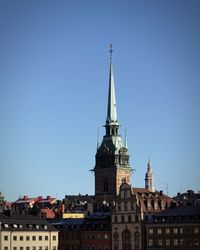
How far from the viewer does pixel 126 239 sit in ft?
533

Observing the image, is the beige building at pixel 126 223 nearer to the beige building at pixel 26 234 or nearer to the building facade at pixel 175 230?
the building facade at pixel 175 230

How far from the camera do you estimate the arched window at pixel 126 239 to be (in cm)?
16175

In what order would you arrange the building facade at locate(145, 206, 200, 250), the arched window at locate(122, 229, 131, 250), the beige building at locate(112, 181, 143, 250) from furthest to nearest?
the arched window at locate(122, 229, 131, 250)
the beige building at locate(112, 181, 143, 250)
the building facade at locate(145, 206, 200, 250)

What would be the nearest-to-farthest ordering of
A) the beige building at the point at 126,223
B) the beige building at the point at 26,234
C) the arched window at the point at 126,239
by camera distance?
1. the beige building at the point at 26,234
2. the beige building at the point at 126,223
3. the arched window at the point at 126,239

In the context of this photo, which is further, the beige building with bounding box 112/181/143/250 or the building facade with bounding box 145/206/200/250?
the beige building with bounding box 112/181/143/250

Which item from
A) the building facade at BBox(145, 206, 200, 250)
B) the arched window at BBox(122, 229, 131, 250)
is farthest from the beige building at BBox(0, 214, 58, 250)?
the building facade at BBox(145, 206, 200, 250)

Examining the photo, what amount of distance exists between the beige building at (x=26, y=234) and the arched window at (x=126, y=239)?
13.3m

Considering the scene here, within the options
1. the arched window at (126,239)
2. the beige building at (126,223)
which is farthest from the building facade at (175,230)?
the arched window at (126,239)

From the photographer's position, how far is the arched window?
161750 mm

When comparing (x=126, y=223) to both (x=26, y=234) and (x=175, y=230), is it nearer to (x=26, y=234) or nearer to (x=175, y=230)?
(x=175, y=230)

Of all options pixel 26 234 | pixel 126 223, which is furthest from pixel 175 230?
pixel 26 234

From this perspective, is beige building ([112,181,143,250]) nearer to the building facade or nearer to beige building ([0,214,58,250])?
the building facade

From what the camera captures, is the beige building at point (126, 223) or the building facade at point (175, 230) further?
the beige building at point (126, 223)

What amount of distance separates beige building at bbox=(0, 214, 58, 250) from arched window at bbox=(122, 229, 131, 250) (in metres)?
13.3
